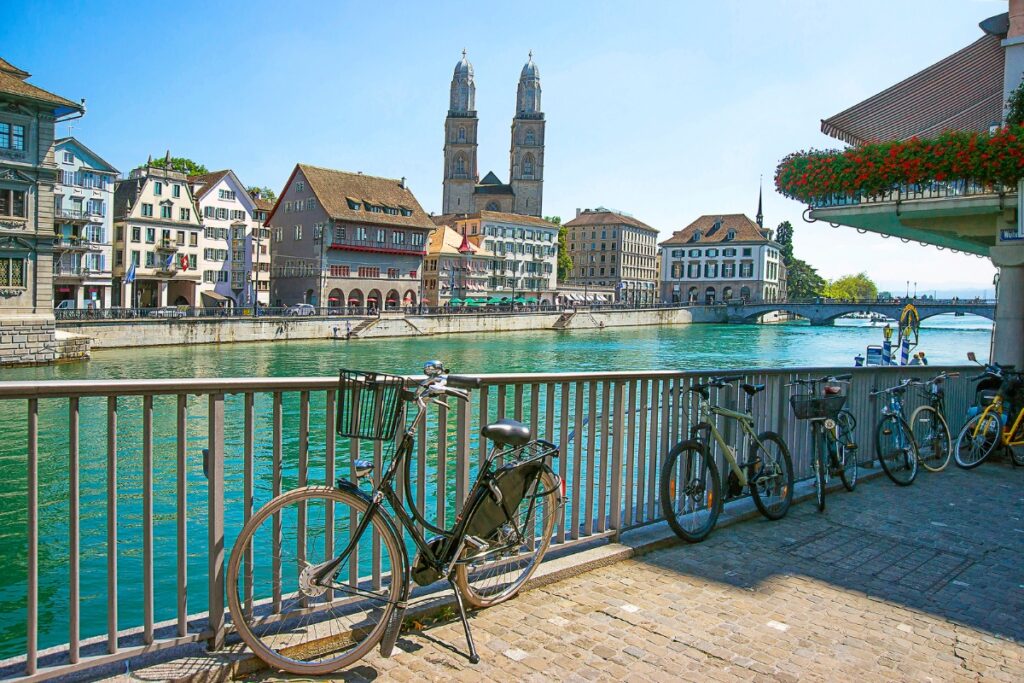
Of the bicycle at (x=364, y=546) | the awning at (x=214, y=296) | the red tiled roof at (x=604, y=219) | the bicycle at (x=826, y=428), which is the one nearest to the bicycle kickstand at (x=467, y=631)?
the bicycle at (x=364, y=546)

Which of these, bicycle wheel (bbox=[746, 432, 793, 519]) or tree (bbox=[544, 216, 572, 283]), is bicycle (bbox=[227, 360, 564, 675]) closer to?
bicycle wheel (bbox=[746, 432, 793, 519])

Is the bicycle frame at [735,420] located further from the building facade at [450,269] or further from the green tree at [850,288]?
the green tree at [850,288]

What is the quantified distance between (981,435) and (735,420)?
14.1 feet

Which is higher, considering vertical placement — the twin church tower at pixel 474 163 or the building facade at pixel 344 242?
the twin church tower at pixel 474 163

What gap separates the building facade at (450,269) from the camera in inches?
3649

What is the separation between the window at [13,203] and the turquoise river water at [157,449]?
685 cm

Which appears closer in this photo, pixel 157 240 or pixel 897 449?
pixel 897 449

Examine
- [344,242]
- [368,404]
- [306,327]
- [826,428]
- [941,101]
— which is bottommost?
[826,428]

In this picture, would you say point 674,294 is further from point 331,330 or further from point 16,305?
point 16,305

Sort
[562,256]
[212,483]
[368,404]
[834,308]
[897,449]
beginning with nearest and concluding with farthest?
[212,483], [368,404], [897,449], [834,308], [562,256]

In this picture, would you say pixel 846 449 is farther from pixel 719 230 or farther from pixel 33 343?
pixel 719 230

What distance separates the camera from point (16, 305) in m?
35.9

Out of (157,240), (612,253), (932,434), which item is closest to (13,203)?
(157,240)

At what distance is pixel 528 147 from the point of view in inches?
5428
